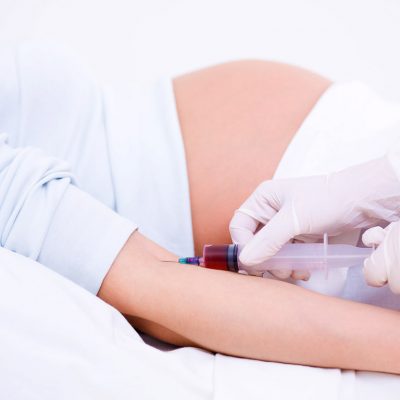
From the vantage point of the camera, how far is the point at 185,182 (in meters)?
1.20

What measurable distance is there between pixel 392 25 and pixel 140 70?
87cm

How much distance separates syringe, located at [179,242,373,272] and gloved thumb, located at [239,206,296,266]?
0.02 m

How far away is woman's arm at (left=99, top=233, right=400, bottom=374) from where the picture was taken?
873 millimetres

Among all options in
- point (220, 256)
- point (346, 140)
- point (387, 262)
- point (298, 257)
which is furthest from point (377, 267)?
point (346, 140)

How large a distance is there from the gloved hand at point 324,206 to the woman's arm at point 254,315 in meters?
0.07

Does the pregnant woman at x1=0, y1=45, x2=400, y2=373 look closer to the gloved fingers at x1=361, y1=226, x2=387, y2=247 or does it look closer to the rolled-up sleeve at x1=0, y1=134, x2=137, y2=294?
the rolled-up sleeve at x1=0, y1=134, x2=137, y2=294

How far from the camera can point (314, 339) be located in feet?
2.88

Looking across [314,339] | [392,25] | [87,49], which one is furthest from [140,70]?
[314,339]

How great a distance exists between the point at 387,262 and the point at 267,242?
20 cm

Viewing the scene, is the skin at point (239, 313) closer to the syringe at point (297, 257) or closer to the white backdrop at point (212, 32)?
the syringe at point (297, 257)

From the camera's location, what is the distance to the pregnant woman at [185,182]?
897 millimetres

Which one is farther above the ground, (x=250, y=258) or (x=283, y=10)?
(x=283, y=10)

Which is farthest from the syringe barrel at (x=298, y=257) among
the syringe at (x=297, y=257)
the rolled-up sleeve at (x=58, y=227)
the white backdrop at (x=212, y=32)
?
the white backdrop at (x=212, y=32)

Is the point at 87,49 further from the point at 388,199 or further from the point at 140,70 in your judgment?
the point at 388,199
